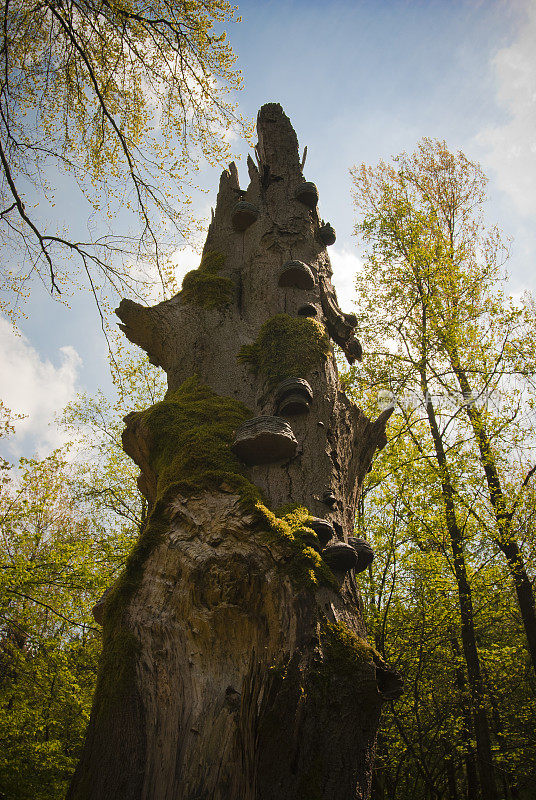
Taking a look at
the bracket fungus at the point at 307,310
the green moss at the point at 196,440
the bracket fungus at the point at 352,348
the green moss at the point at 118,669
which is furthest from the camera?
the bracket fungus at the point at 352,348

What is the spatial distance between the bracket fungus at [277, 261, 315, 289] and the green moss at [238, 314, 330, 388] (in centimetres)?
57

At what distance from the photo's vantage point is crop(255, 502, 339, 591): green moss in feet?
7.77

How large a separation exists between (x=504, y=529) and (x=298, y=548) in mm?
9689

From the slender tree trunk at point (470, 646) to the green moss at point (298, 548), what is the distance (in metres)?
7.32

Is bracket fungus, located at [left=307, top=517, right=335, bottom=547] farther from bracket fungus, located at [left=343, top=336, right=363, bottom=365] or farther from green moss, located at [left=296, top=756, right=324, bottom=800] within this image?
bracket fungus, located at [left=343, top=336, right=363, bottom=365]

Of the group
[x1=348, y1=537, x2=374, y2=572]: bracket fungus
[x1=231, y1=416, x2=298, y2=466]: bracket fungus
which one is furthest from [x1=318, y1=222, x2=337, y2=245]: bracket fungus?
[x1=348, y1=537, x2=374, y2=572]: bracket fungus

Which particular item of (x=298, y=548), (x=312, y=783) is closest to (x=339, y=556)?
(x=298, y=548)

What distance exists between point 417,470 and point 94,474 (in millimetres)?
9484

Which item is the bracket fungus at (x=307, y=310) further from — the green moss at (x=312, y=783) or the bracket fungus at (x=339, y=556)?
the green moss at (x=312, y=783)

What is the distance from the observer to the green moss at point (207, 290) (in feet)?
15.0

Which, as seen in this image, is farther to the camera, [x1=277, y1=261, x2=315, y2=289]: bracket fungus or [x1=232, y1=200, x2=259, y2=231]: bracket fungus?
[x1=232, y1=200, x2=259, y2=231]: bracket fungus

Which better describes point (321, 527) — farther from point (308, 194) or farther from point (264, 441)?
point (308, 194)

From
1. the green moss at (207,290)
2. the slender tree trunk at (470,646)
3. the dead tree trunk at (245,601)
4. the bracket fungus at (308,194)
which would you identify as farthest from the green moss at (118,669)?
the slender tree trunk at (470,646)

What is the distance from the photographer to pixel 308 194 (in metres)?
5.30
